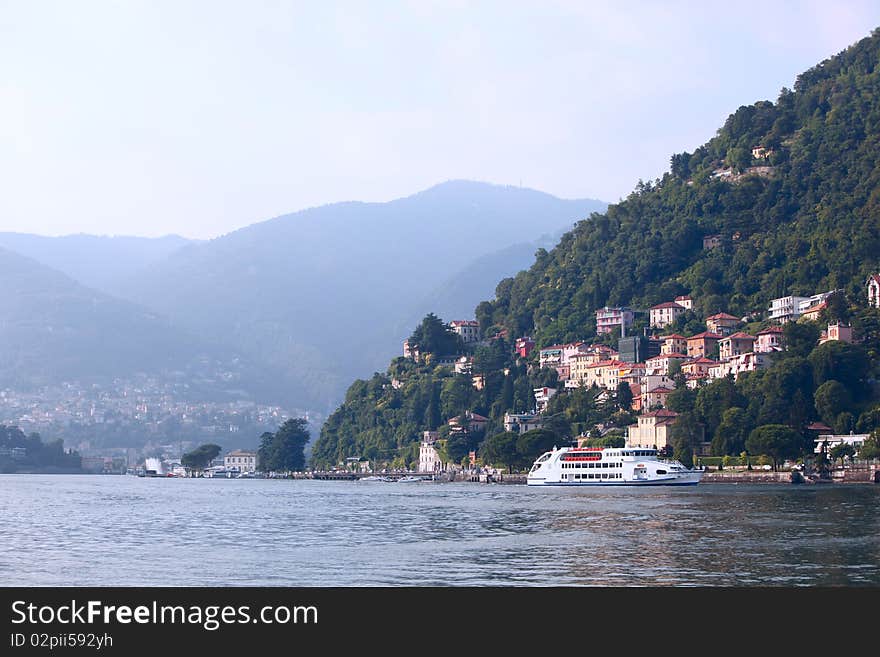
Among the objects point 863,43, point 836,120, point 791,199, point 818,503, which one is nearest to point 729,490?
point 818,503

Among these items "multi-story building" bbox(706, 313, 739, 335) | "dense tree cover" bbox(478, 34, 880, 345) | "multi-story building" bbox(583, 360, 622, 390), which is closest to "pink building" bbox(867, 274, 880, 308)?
"dense tree cover" bbox(478, 34, 880, 345)

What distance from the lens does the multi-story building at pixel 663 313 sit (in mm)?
164625

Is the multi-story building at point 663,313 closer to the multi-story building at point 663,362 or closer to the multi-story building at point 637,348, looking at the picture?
the multi-story building at point 637,348

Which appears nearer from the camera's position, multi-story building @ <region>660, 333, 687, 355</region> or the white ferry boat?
the white ferry boat

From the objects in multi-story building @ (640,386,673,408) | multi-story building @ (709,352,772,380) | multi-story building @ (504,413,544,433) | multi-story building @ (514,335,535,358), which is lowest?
multi-story building @ (504,413,544,433)

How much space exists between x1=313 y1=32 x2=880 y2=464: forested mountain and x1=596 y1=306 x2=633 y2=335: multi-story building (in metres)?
1.76

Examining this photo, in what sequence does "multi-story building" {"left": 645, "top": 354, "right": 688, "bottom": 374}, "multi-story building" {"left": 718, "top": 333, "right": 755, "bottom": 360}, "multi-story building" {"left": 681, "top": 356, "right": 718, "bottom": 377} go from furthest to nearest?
"multi-story building" {"left": 645, "top": 354, "right": 688, "bottom": 374}
"multi-story building" {"left": 681, "top": 356, "right": 718, "bottom": 377}
"multi-story building" {"left": 718, "top": 333, "right": 755, "bottom": 360}

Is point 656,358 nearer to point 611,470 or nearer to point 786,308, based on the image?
point 786,308

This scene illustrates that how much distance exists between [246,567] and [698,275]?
134845mm

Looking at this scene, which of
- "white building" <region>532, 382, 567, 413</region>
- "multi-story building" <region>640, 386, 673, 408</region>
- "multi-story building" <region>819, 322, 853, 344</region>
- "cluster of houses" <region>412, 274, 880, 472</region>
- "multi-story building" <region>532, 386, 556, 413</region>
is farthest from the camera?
"multi-story building" <region>532, 386, 556, 413</region>

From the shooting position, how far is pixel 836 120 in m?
177

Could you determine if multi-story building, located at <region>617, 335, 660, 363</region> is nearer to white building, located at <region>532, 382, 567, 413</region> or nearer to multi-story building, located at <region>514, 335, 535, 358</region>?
white building, located at <region>532, 382, 567, 413</region>

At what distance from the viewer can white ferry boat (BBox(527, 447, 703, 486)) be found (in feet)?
366

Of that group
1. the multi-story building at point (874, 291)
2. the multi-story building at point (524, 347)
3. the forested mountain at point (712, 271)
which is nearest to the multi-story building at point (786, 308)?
the forested mountain at point (712, 271)
